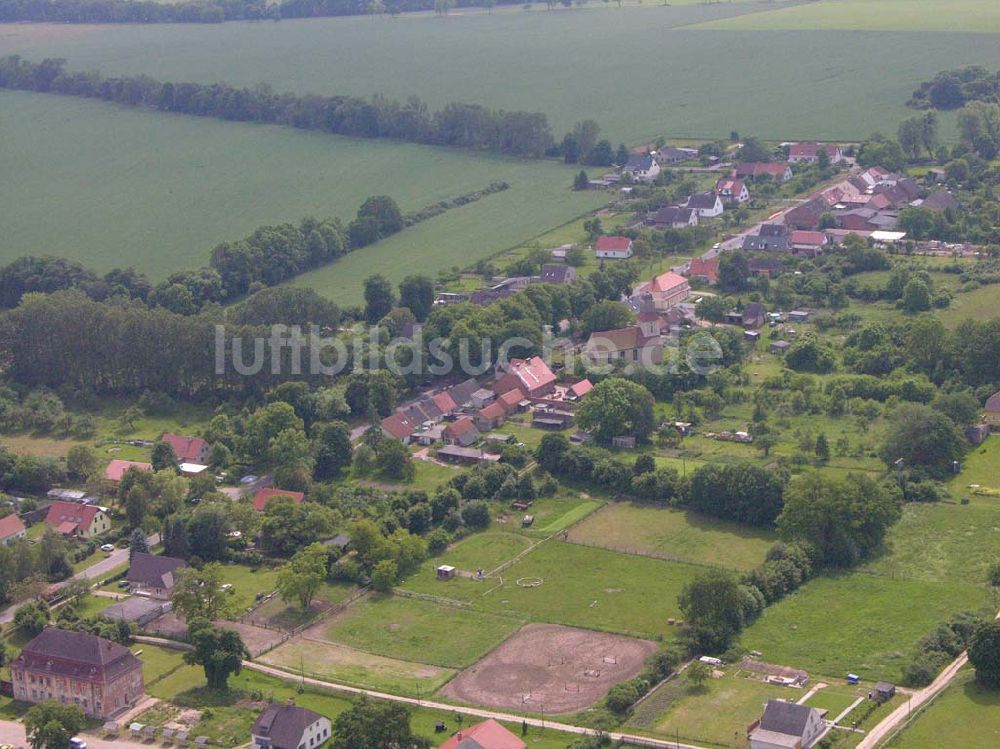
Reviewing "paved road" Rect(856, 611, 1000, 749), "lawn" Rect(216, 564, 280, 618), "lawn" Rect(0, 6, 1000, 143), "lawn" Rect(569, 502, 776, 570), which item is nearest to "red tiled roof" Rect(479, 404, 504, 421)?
"lawn" Rect(569, 502, 776, 570)

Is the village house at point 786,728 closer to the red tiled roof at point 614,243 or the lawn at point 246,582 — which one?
the lawn at point 246,582

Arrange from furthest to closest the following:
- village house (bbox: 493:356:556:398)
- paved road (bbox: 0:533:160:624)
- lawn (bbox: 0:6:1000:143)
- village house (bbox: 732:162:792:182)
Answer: lawn (bbox: 0:6:1000:143), village house (bbox: 732:162:792:182), village house (bbox: 493:356:556:398), paved road (bbox: 0:533:160:624)

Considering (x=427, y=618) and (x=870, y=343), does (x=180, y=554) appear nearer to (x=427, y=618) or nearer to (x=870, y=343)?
(x=427, y=618)

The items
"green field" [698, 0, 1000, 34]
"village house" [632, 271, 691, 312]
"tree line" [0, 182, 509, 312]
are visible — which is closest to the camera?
"village house" [632, 271, 691, 312]

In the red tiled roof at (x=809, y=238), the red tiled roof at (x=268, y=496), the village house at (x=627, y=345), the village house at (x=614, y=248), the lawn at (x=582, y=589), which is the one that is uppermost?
the red tiled roof at (x=809, y=238)

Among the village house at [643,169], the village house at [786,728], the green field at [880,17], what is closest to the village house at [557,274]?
the village house at [643,169]

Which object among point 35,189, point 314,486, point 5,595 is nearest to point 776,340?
point 314,486

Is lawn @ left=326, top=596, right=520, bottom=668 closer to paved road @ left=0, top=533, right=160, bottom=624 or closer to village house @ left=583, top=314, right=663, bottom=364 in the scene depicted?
paved road @ left=0, top=533, right=160, bottom=624
